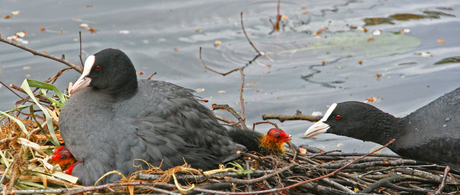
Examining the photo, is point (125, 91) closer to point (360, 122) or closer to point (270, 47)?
point (360, 122)

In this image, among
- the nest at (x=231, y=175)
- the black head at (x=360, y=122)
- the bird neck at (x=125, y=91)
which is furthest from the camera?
the black head at (x=360, y=122)

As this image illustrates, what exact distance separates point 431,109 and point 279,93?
2.80 metres

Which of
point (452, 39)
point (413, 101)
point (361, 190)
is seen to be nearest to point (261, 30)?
point (413, 101)

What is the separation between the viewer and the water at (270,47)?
6262mm

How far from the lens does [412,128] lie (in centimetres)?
366

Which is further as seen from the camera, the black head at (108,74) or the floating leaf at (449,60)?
the floating leaf at (449,60)

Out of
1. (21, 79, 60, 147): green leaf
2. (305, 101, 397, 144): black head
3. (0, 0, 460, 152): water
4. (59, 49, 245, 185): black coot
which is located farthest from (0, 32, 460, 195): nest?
(0, 0, 460, 152): water

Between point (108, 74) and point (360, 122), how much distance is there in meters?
2.09

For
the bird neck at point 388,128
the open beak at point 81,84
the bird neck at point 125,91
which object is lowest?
the bird neck at point 388,128

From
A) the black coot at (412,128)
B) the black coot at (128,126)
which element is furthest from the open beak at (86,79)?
the black coot at (412,128)

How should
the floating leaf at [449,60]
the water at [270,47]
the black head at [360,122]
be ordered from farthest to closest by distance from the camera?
the floating leaf at [449,60] < the water at [270,47] < the black head at [360,122]

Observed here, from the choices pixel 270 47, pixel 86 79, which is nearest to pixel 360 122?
pixel 86 79

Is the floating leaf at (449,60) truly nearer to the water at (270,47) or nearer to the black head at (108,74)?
the water at (270,47)

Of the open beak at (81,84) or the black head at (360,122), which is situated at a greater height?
the open beak at (81,84)
